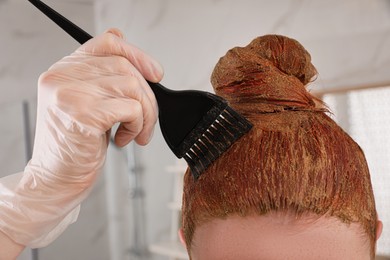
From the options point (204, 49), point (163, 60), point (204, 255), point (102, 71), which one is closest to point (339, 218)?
point (204, 255)

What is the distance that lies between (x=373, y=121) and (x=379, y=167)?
0.60ft

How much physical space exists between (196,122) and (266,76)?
159mm

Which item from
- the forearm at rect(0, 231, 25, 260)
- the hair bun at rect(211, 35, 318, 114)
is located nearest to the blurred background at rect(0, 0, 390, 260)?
the hair bun at rect(211, 35, 318, 114)

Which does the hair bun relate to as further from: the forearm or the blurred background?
the blurred background

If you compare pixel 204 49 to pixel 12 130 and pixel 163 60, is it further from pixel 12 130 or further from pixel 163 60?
pixel 12 130

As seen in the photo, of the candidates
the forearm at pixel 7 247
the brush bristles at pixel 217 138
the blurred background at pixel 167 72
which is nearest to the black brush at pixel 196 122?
the brush bristles at pixel 217 138

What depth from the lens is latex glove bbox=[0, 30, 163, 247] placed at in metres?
0.69

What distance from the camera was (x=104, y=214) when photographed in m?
3.19

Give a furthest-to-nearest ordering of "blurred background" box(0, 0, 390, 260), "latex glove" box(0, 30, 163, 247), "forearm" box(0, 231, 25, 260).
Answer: "blurred background" box(0, 0, 390, 260)
"forearm" box(0, 231, 25, 260)
"latex glove" box(0, 30, 163, 247)

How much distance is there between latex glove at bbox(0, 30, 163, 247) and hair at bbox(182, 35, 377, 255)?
0.14m

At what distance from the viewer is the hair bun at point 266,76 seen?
2.54 feet

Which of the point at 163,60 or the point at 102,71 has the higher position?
the point at 102,71

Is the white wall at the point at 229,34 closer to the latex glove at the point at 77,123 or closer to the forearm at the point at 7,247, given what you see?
the latex glove at the point at 77,123

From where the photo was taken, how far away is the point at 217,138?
73 centimetres
